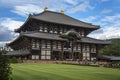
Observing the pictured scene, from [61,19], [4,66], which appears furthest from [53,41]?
[4,66]

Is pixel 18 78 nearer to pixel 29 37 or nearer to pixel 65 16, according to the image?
pixel 29 37

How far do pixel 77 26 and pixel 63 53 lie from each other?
953 cm

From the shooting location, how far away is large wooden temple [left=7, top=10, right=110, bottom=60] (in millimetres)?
55062

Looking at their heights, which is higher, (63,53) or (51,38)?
(51,38)

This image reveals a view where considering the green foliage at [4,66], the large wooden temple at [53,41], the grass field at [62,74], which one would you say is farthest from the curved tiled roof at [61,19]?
the green foliage at [4,66]

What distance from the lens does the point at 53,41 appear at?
191 feet

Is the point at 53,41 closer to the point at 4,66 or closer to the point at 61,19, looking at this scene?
the point at 61,19

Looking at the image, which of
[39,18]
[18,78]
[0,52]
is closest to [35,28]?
[39,18]

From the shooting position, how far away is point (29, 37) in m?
52.9

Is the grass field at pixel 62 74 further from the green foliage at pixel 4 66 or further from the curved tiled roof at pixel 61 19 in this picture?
the curved tiled roof at pixel 61 19

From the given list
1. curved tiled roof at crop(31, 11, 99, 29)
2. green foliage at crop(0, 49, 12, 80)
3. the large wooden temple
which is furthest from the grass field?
curved tiled roof at crop(31, 11, 99, 29)

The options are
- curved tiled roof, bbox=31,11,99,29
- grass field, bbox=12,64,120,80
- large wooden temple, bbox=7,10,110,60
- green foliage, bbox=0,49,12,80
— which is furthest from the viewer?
curved tiled roof, bbox=31,11,99,29

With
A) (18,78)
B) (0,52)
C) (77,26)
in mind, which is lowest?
(18,78)

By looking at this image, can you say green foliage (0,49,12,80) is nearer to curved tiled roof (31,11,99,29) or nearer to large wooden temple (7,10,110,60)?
large wooden temple (7,10,110,60)
